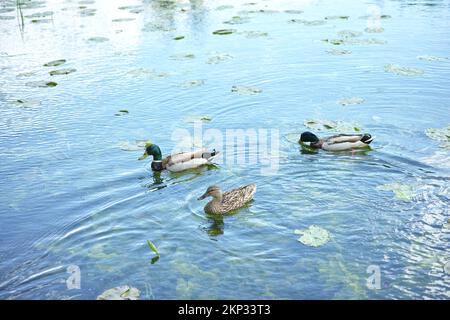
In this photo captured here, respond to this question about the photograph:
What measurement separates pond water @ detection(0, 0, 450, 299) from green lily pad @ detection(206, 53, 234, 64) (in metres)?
0.06

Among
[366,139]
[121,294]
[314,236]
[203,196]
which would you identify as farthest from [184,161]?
[121,294]

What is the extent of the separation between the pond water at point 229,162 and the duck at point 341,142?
0.18m

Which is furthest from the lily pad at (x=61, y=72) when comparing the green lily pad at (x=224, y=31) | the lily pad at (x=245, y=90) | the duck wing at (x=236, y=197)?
the duck wing at (x=236, y=197)

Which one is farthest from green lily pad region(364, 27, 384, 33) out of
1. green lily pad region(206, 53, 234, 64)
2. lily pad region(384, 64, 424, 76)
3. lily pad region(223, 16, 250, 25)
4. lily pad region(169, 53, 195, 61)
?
lily pad region(169, 53, 195, 61)

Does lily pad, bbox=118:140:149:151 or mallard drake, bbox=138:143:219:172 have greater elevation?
mallard drake, bbox=138:143:219:172

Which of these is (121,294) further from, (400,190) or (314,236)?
(400,190)

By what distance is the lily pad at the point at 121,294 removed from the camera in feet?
21.8

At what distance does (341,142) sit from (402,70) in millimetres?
4436

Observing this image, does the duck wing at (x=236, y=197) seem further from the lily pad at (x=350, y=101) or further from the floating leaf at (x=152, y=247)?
the lily pad at (x=350, y=101)

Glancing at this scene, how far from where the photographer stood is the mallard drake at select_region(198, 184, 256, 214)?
8328 millimetres

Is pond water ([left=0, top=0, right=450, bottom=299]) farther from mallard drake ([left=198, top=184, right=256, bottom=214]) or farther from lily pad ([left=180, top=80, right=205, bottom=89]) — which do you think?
mallard drake ([left=198, top=184, right=256, bottom=214])

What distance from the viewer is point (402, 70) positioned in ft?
43.7
